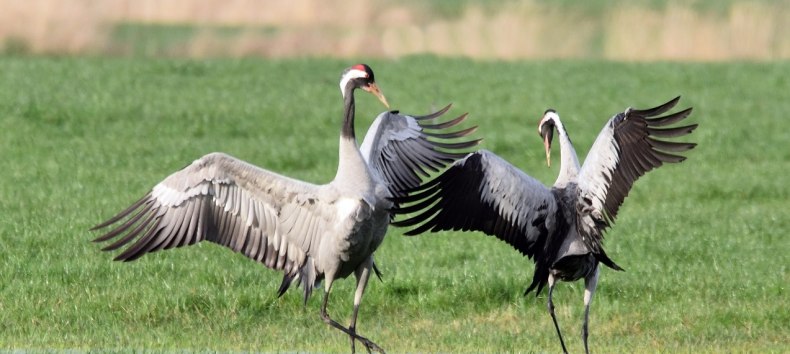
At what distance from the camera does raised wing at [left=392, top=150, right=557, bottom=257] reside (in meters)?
10.1

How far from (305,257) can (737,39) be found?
1054 inches

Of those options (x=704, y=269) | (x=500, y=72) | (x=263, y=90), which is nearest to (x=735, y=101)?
(x=500, y=72)

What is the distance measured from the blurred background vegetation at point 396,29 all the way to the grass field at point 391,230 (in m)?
4.09

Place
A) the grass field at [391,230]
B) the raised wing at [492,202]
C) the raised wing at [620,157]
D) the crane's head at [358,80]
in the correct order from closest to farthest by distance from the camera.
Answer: the crane's head at [358,80], the raised wing at [492,202], the raised wing at [620,157], the grass field at [391,230]

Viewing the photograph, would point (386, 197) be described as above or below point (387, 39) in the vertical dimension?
below

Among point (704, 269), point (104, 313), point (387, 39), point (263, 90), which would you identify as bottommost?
point (104, 313)

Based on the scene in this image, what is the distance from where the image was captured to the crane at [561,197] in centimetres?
1016

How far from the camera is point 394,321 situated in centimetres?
1143

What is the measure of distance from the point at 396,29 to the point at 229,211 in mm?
28494

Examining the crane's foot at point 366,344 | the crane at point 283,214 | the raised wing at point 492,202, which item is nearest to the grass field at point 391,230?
the crane's foot at point 366,344

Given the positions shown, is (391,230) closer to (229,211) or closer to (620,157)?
(620,157)

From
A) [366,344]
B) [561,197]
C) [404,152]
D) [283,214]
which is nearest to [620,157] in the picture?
[561,197]

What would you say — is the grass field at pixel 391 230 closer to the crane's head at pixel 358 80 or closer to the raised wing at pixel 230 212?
the raised wing at pixel 230 212

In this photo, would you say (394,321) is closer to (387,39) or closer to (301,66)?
(301,66)
